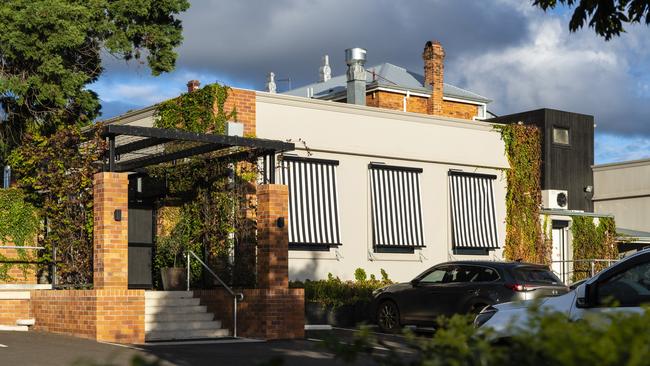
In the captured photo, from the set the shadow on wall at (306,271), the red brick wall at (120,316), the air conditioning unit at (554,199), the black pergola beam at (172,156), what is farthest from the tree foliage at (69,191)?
the air conditioning unit at (554,199)

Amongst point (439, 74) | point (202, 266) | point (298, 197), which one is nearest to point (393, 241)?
point (298, 197)

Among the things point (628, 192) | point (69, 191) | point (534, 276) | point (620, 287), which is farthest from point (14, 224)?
point (628, 192)

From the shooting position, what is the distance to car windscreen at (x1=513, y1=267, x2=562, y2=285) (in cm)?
1816

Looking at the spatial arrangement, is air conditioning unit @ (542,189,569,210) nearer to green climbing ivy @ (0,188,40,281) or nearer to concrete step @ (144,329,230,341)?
concrete step @ (144,329,230,341)

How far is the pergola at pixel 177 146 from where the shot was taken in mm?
16531

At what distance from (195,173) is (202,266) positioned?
1.91 metres

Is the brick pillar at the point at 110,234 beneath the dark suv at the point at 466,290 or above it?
above

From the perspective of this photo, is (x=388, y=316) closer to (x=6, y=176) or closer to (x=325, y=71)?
(x=6, y=176)

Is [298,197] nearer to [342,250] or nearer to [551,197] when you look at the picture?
[342,250]

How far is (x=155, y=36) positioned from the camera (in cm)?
2733

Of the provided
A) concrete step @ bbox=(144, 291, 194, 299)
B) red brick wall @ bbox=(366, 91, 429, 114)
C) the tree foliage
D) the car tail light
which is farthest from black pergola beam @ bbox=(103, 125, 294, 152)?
red brick wall @ bbox=(366, 91, 429, 114)

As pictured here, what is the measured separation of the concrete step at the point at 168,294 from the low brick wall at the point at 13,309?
7.40ft

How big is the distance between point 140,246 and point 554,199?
1232 cm

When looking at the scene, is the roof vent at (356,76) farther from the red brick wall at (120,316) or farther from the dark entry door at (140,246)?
the red brick wall at (120,316)
